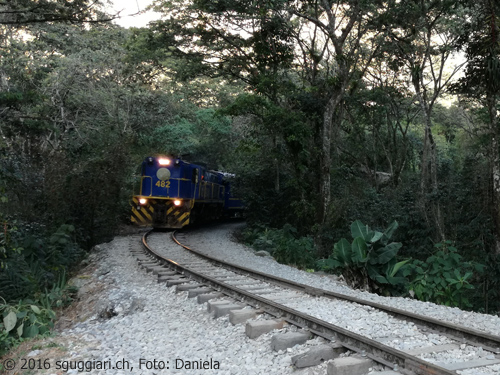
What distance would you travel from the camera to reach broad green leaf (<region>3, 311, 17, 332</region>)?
523cm

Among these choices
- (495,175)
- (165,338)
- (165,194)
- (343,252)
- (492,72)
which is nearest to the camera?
(165,338)

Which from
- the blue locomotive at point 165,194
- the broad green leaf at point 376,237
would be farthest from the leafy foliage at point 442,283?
the blue locomotive at point 165,194

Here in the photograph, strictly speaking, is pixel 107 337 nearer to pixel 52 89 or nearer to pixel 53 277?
pixel 53 277

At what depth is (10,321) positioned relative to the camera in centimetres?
530

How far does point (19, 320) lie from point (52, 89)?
53.0 ft

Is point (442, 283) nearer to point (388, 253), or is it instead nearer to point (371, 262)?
point (388, 253)

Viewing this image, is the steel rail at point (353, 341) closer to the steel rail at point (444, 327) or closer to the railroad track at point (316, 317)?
the railroad track at point (316, 317)

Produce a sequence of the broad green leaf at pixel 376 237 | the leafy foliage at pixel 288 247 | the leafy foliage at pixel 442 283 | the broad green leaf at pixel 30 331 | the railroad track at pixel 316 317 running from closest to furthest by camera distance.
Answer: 1. the railroad track at pixel 316 317
2. the broad green leaf at pixel 30 331
3. the broad green leaf at pixel 376 237
4. the leafy foliage at pixel 442 283
5. the leafy foliage at pixel 288 247

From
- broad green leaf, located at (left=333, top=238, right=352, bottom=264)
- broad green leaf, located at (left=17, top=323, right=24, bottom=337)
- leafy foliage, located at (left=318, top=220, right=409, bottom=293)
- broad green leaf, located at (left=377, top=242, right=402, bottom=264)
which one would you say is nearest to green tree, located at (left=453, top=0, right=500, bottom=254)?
leafy foliage, located at (left=318, top=220, right=409, bottom=293)

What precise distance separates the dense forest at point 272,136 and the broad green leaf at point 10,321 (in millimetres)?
15

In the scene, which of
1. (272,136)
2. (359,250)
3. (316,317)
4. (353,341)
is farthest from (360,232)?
(272,136)

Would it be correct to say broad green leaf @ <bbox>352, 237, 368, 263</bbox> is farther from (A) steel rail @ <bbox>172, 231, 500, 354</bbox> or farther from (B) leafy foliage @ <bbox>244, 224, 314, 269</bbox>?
(B) leafy foliage @ <bbox>244, 224, 314, 269</bbox>

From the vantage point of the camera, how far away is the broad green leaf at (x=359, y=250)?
8047 millimetres

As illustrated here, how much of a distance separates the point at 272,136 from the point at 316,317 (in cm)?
1143
